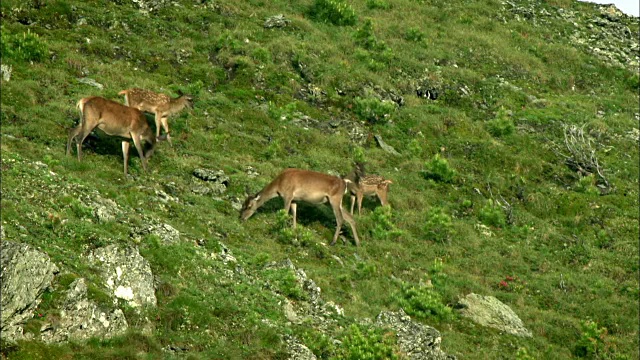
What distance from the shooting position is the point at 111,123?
22.7 m

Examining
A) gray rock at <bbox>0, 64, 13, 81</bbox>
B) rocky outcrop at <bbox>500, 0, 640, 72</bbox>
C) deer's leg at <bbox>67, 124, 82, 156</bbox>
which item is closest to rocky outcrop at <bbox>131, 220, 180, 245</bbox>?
deer's leg at <bbox>67, 124, 82, 156</bbox>

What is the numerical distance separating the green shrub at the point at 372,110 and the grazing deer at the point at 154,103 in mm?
10232

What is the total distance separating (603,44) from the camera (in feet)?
180

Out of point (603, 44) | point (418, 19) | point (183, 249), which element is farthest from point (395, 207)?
point (603, 44)

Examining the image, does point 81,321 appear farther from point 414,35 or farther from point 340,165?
point 414,35

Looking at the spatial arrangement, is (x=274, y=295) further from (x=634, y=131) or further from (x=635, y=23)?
(x=635, y=23)

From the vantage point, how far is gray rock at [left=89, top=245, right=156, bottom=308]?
15.6 metres

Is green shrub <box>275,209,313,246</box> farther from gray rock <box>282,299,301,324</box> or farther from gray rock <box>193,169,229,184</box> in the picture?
gray rock <box>282,299,301,324</box>

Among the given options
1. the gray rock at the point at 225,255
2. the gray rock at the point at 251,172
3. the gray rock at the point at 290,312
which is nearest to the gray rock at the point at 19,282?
the gray rock at the point at 225,255

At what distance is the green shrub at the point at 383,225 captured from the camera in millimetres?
25562

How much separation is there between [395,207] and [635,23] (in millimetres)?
40411

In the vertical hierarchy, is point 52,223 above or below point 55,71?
→ above

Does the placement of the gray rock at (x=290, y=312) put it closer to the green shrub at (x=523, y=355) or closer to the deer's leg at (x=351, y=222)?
the green shrub at (x=523, y=355)

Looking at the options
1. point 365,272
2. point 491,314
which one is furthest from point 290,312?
point 491,314
